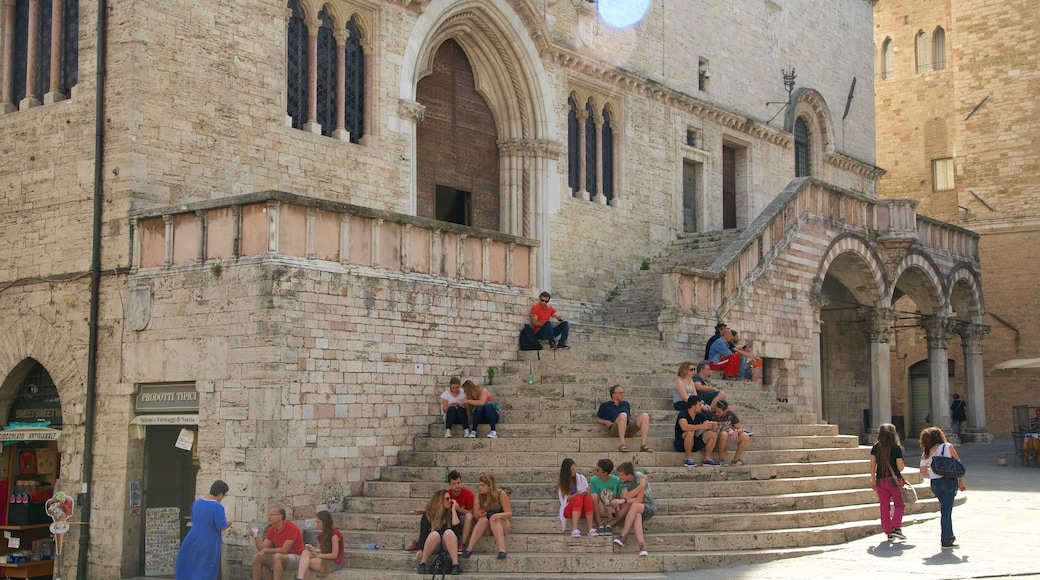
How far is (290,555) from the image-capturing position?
42.2 ft

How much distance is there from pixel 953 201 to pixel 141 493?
29818 millimetres

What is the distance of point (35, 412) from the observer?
16516 millimetres

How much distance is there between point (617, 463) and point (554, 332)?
3496 millimetres

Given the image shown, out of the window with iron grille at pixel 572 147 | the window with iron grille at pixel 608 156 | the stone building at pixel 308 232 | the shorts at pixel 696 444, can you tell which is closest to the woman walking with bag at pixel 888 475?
the shorts at pixel 696 444

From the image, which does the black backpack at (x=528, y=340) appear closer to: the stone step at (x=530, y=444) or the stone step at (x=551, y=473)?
the stone step at (x=530, y=444)

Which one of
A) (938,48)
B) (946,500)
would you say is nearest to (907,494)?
(946,500)

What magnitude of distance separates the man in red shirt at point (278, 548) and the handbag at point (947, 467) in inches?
280

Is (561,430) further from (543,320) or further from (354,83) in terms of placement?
(354,83)

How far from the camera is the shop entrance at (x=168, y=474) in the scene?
49.1 ft

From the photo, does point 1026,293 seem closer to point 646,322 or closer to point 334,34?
point 646,322

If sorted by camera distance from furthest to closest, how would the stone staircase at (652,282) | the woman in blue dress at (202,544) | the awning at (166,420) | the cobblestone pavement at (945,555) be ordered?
the stone staircase at (652,282), the awning at (166,420), the woman in blue dress at (202,544), the cobblestone pavement at (945,555)

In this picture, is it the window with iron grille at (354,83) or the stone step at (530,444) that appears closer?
the stone step at (530,444)

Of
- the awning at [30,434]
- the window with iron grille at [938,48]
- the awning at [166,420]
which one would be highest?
the window with iron grille at [938,48]

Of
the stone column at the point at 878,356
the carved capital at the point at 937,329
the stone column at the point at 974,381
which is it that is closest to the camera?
the stone column at the point at 878,356
